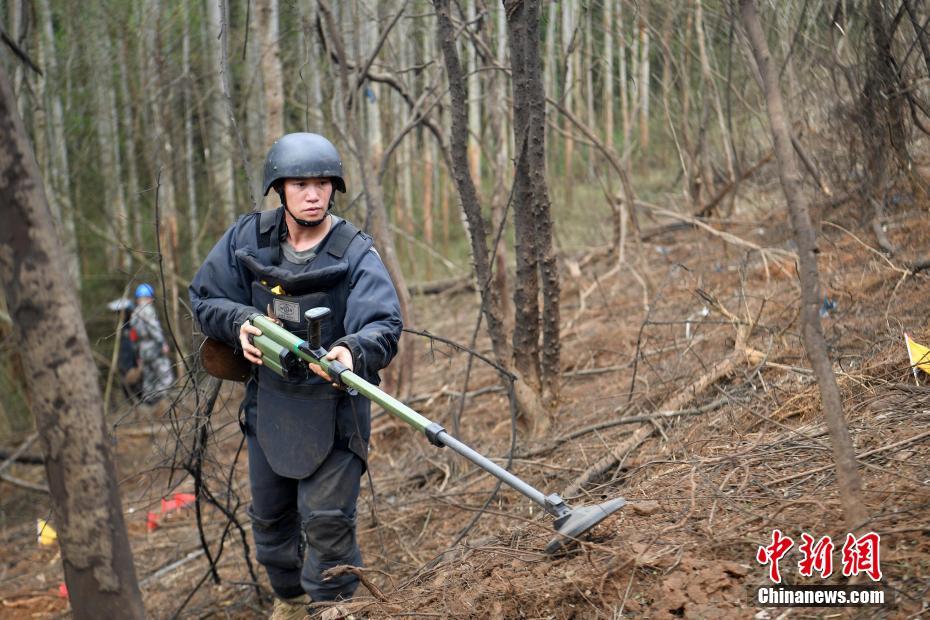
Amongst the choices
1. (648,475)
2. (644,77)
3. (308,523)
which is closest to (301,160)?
(308,523)

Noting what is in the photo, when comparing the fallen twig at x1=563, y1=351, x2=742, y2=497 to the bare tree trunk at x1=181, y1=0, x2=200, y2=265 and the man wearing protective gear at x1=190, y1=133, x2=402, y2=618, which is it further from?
the bare tree trunk at x1=181, y1=0, x2=200, y2=265

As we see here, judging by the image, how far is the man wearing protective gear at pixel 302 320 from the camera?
3205 millimetres

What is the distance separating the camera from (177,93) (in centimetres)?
1133

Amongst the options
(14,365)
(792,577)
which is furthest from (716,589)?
(14,365)

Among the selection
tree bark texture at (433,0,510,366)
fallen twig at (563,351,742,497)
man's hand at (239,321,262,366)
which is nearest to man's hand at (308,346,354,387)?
man's hand at (239,321,262,366)

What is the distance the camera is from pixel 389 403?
2.73 meters

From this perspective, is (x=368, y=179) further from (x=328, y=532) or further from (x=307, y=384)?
(x=328, y=532)

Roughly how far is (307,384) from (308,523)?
50cm

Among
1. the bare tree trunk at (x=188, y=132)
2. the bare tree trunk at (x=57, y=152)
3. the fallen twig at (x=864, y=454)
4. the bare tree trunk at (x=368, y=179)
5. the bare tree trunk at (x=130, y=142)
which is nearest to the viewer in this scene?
the fallen twig at (x=864, y=454)

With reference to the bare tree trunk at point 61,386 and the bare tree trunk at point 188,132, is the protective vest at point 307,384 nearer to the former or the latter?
the bare tree trunk at point 61,386

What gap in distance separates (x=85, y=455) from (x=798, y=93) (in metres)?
6.02

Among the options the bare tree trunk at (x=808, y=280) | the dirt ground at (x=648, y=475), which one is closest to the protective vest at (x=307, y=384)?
the dirt ground at (x=648, y=475)

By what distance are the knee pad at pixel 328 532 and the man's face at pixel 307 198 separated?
1.09 meters

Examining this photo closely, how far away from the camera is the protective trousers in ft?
10.5
